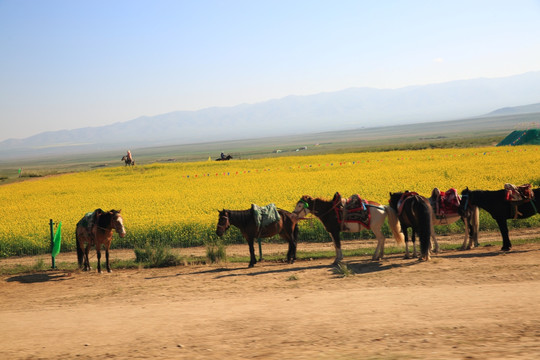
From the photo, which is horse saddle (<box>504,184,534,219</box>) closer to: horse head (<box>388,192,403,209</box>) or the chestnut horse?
horse head (<box>388,192,403,209</box>)

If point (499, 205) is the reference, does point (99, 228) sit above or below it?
above

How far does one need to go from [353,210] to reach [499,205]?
4.24 m

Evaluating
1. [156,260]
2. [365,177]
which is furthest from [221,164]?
[156,260]

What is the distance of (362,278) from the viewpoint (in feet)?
37.2

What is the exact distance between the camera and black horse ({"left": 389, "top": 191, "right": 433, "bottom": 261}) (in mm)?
12539

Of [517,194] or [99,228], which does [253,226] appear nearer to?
[99,228]

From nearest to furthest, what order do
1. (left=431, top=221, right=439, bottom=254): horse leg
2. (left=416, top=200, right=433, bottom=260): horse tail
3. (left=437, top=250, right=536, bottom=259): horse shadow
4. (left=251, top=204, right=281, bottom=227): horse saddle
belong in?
(left=416, top=200, right=433, bottom=260): horse tail, (left=437, top=250, right=536, bottom=259): horse shadow, (left=431, top=221, right=439, bottom=254): horse leg, (left=251, top=204, right=281, bottom=227): horse saddle

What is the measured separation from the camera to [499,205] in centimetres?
1367

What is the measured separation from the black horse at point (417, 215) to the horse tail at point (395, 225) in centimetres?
14

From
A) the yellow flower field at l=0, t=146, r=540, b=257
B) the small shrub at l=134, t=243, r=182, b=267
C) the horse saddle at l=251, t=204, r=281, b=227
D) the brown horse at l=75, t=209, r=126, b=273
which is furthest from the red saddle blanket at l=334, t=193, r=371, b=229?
the yellow flower field at l=0, t=146, r=540, b=257

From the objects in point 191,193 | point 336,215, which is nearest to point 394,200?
point 336,215

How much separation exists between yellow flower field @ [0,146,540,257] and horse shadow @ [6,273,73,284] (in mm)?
3774

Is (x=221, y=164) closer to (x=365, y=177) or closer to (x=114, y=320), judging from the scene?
(x=365, y=177)

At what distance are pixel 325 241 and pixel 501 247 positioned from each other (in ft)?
18.4
